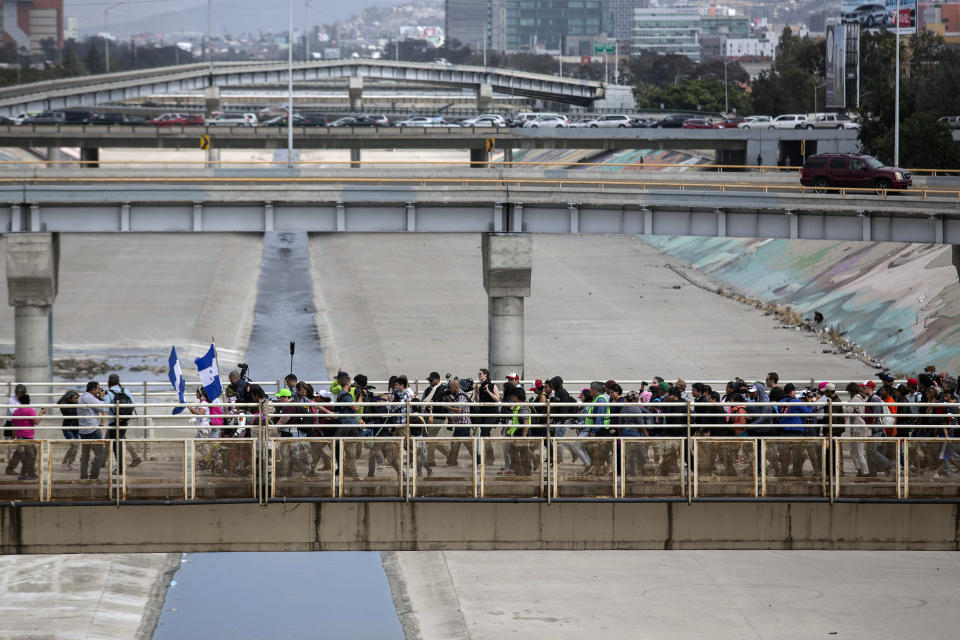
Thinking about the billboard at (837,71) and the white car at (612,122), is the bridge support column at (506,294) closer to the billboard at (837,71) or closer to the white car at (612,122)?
the white car at (612,122)

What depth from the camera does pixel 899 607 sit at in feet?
102

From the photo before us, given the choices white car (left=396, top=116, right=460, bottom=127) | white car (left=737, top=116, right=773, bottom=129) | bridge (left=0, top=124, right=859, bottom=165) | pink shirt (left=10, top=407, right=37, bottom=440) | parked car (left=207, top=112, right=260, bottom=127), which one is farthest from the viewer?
parked car (left=207, top=112, right=260, bottom=127)

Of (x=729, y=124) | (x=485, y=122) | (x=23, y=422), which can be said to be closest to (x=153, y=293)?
(x=485, y=122)

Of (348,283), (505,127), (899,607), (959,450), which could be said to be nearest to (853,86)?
(505,127)

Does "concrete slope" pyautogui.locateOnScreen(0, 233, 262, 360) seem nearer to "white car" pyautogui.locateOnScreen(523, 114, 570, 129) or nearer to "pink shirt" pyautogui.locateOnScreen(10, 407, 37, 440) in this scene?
"white car" pyautogui.locateOnScreen(523, 114, 570, 129)

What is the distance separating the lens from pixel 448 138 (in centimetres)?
10806

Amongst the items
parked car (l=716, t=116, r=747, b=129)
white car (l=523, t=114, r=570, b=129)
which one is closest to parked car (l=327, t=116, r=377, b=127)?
white car (l=523, t=114, r=570, b=129)

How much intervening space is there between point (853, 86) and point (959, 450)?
A: 111 metres

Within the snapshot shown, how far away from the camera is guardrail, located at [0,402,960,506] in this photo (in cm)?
2144

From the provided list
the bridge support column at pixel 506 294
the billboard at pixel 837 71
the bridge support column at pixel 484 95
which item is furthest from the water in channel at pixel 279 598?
the bridge support column at pixel 484 95

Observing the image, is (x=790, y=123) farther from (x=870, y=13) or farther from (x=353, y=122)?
(x=353, y=122)

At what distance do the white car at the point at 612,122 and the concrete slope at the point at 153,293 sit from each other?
27.3m

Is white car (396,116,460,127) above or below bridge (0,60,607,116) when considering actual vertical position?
below

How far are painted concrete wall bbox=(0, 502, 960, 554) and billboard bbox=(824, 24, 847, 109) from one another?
100 meters
